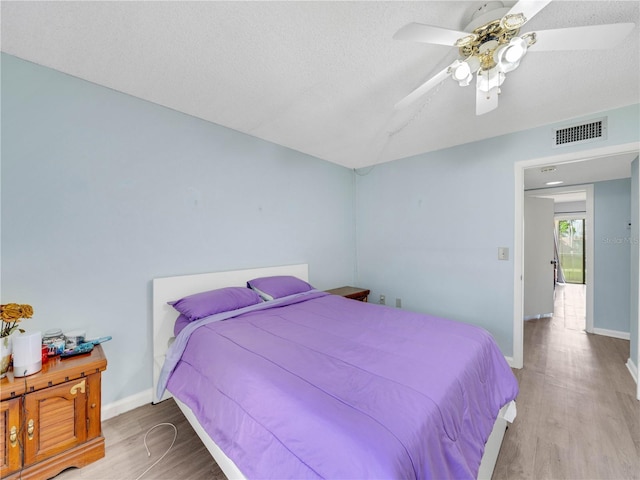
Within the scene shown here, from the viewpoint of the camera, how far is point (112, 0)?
1260 millimetres

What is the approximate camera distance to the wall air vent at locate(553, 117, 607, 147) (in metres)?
2.28

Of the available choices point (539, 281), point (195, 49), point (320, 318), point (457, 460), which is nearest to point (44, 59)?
point (195, 49)

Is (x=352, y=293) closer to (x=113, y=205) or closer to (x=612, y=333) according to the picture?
(x=113, y=205)

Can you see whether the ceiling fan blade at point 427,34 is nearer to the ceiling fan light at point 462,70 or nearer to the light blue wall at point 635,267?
the ceiling fan light at point 462,70

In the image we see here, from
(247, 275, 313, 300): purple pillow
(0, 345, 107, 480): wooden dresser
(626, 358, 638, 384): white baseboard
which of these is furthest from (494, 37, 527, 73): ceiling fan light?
(626, 358, 638, 384): white baseboard

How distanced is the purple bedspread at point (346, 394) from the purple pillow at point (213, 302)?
195 millimetres

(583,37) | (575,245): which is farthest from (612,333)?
(575,245)

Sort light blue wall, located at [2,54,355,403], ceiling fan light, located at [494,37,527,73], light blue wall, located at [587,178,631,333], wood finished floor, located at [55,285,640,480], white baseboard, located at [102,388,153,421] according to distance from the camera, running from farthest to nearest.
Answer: light blue wall, located at [587,178,631,333], white baseboard, located at [102,388,153,421], light blue wall, located at [2,54,355,403], wood finished floor, located at [55,285,640,480], ceiling fan light, located at [494,37,527,73]

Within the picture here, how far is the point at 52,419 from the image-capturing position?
1.45 meters

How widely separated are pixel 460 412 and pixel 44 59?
9.99 feet

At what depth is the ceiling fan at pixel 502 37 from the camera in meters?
1.10

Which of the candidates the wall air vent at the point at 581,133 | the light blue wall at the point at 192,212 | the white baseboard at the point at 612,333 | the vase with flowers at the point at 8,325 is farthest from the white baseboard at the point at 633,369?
the vase with flowers at the point at 8,325

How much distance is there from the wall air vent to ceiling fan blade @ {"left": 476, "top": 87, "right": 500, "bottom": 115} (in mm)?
1424

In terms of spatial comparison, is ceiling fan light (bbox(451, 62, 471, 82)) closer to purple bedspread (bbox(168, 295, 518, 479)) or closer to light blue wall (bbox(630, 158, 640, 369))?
purple bedspread (bbox(168, 295, 518, 479))
